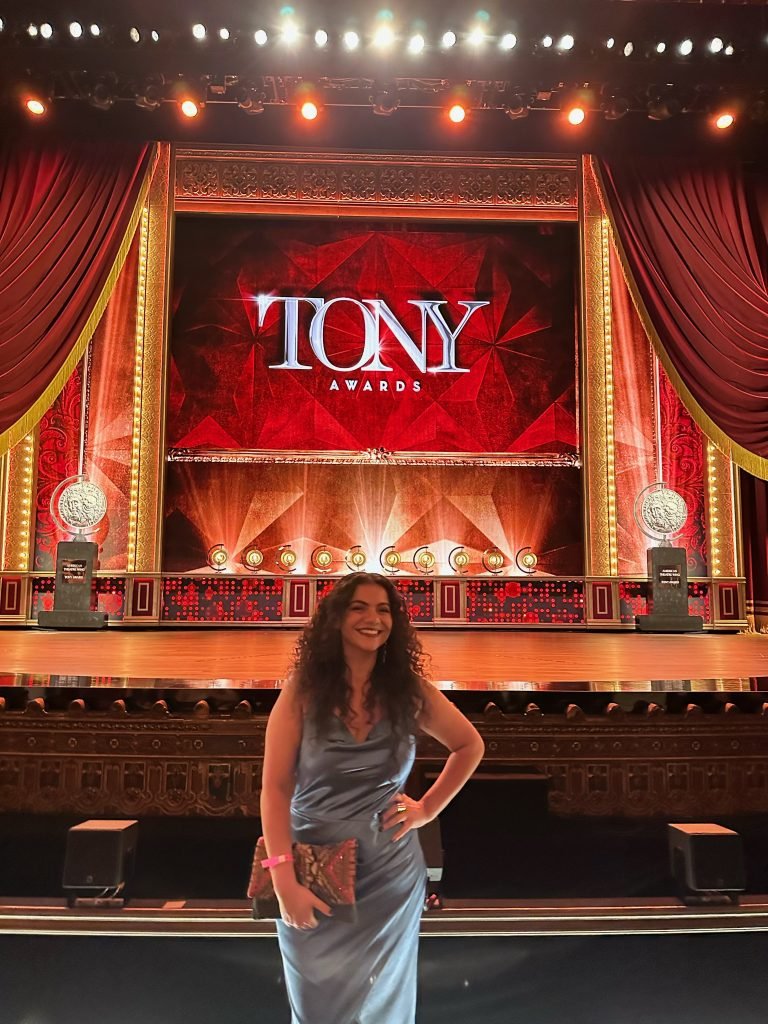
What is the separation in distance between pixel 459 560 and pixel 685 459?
244 centimetres

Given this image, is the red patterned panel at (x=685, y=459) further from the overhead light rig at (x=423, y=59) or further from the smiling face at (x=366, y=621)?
the smiling face at (x=366, y=621)

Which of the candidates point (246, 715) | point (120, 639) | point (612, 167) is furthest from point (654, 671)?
point (612, 167)

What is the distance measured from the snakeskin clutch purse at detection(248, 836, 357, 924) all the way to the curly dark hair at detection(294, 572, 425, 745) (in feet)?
0.52

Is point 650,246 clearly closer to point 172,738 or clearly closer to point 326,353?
point 326,353

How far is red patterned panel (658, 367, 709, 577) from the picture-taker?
707cm

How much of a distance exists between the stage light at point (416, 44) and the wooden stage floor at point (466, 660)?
13.4 feet

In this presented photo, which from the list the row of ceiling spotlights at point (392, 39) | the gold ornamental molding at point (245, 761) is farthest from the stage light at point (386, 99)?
the gold ornamental molding at point (245, 761)

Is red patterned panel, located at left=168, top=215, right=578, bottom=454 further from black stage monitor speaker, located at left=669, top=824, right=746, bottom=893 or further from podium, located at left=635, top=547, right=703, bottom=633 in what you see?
black stage monitor speaker, located at left=669, top=824, right=746, bottom=893

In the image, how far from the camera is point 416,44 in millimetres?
4984

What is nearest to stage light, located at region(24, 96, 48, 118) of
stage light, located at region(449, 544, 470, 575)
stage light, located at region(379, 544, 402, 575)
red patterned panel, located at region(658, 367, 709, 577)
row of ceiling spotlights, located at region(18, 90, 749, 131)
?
row of ceiling spotlights, located at region(18, 90, 749, 131)

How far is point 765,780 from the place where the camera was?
2236mm

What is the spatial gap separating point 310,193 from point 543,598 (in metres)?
4.63

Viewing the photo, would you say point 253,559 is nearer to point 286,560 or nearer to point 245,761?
point 286,560

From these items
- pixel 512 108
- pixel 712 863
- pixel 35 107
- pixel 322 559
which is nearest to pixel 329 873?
pixel 712 863
